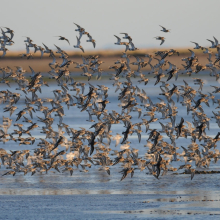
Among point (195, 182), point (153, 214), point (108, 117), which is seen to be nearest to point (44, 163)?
point (108, 117)

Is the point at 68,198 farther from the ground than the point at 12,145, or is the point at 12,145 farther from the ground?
the point at 68,198

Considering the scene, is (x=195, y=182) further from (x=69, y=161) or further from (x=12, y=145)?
(x=12, y=145)

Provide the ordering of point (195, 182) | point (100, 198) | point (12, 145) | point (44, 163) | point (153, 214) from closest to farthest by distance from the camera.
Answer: point (153, 214) < point (100, 198) < point (195, 182) < point (44, 163) < point (12, 145)

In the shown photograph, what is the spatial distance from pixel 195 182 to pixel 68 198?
5.33 metres

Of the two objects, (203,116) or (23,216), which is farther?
(203,116)

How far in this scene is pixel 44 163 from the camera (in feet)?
80.3

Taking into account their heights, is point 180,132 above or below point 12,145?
above

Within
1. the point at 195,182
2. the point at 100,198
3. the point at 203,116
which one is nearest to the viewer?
the point at 100,198

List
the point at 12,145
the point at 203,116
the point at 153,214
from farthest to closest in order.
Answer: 1. the point at 12,145
2. the point at 203,116
3. the point at 153,214

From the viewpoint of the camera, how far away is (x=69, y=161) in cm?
2481

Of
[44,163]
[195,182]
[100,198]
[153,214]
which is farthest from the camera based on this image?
[44,163]

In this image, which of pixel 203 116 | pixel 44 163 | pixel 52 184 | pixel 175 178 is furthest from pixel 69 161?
pixel 203 116

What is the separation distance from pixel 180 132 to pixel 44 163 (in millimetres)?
6203

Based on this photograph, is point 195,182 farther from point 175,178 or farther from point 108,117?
point 108,117
